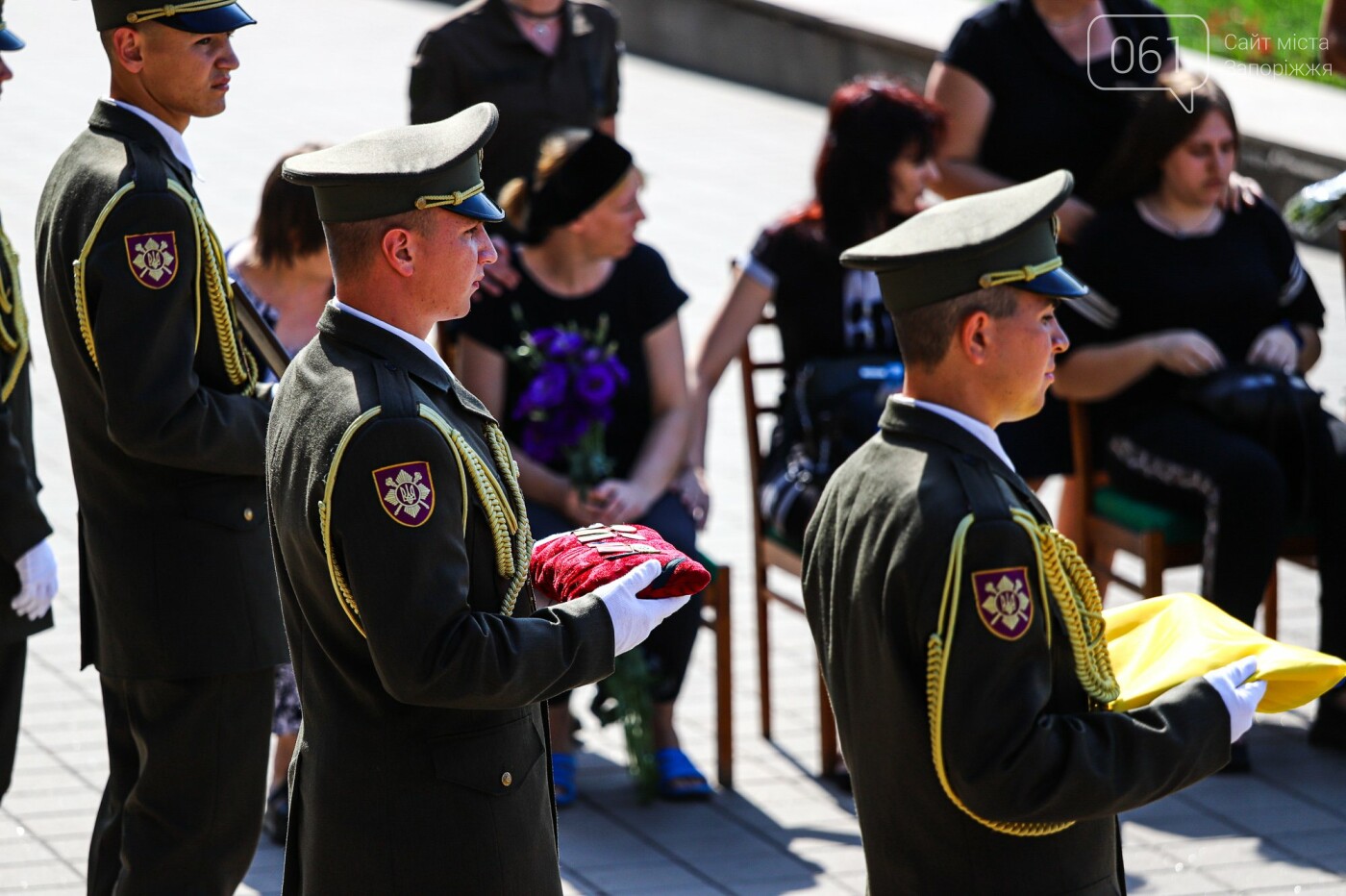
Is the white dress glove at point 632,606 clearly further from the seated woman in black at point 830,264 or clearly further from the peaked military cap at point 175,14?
the seated woman in black at point 830,264

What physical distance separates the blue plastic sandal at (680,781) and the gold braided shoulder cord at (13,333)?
79.3 inches

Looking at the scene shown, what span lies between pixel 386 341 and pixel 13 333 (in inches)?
64.9

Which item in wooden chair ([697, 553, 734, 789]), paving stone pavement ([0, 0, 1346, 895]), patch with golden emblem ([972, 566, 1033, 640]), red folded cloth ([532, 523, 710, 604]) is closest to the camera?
patch with golden emblem ([972, 566, 1033, 640])

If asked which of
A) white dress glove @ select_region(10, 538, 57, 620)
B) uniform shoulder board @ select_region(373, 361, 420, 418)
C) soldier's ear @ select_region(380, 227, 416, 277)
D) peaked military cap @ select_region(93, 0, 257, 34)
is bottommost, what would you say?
white dress glove @ select_region(10, 538, 57, 620)

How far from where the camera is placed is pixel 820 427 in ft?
17.4

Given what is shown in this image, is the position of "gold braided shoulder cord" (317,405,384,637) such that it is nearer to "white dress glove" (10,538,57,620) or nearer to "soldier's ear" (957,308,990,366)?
"soldier's ear" (957,308,990,366)

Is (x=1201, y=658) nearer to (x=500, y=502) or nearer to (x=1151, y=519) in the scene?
(x=500, y=502)

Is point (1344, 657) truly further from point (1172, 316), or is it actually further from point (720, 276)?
point (720, 276)

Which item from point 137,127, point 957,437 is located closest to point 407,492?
point 957,437

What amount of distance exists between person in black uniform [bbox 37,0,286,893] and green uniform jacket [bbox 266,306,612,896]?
2.77 ft

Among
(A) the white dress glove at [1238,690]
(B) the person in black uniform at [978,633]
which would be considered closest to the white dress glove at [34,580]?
(B) the person in black uniform at [978,633]

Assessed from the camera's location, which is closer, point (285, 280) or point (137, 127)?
point (137, 127)

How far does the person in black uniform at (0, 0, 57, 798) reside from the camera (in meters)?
4.00

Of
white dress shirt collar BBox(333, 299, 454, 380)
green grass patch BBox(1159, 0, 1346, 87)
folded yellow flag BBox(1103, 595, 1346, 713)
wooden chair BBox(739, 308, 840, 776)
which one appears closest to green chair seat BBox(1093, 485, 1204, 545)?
wooden chair BBox(739, 308, 840, 776)
